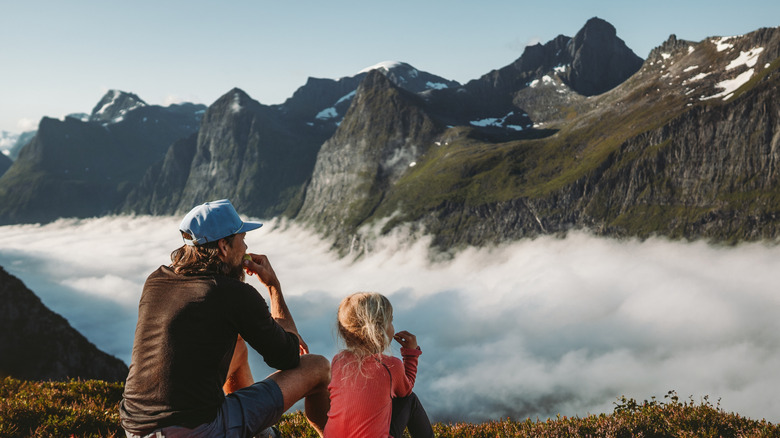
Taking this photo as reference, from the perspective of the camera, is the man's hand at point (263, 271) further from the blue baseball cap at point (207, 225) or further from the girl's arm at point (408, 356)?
the girl's arm at point (408, 356)

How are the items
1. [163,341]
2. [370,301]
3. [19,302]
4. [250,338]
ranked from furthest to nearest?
[19,302] < [370,301] < [250,338] < [163,341]

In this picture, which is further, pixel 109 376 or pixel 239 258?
pixel 109 376

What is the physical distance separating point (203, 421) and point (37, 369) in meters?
59.3

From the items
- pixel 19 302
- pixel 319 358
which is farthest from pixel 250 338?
pixel 19 302

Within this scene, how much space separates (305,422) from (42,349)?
58.2 metres

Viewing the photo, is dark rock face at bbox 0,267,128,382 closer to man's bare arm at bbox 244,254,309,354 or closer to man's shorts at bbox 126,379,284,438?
man's bare arm at bbox 244,254,309,354

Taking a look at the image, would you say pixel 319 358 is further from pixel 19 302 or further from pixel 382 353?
pixel 19 302

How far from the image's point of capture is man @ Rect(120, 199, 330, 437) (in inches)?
207

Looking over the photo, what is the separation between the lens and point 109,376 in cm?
4841

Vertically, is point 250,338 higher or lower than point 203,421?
higher

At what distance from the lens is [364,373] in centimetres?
659

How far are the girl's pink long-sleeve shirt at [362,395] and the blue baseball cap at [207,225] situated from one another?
2467mm

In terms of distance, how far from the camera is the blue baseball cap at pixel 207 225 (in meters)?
5.80

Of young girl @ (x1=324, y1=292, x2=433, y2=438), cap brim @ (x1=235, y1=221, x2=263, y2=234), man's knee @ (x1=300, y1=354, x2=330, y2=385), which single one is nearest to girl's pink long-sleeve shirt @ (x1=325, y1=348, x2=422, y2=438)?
young girl @ (x1=324, y1=292, x2=433, y2=438)
